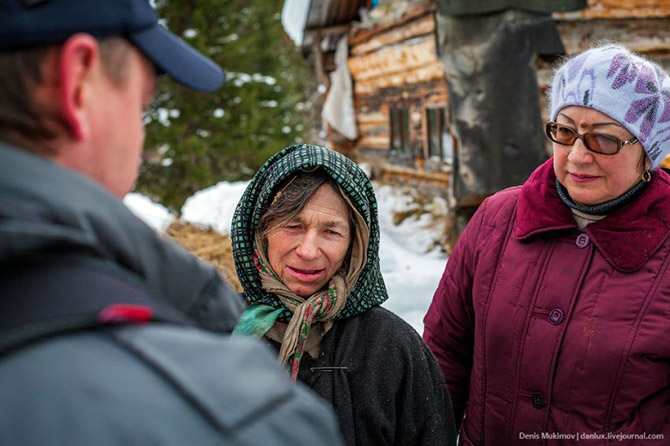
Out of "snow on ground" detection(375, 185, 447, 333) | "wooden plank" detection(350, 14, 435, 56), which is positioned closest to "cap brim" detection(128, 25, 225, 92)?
"snow on ground" detection(375, 185, 447, 333)

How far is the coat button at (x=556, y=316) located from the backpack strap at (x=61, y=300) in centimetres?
158

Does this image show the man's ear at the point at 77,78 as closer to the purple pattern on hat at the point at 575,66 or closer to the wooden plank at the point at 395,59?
the purple pattern on hat at the point at 575,66

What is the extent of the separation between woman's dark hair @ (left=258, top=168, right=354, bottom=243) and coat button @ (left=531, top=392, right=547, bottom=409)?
83cm

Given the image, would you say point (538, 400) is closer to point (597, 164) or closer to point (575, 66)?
point (597, 164)

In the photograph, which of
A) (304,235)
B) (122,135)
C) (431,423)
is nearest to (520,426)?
(431,423)

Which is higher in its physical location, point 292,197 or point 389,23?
point 389,23

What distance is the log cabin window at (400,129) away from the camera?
9617 millimetres

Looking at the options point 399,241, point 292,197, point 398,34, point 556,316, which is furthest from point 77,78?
point 398,34

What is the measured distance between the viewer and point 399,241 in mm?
7980

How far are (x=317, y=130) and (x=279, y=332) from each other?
2254 centimetres

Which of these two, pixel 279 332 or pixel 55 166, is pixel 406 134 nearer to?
pixel 279 332

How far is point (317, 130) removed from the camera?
24.2m

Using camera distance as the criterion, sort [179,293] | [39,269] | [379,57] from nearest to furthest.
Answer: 1. [39,269]
2. [179,293]
3. [379,57]

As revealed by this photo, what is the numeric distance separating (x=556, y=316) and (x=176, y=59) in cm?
151
